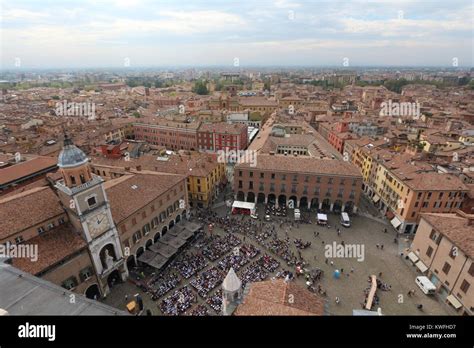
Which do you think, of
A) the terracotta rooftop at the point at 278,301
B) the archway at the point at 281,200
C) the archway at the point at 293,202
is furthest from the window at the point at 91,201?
the archway at the point at 293,202

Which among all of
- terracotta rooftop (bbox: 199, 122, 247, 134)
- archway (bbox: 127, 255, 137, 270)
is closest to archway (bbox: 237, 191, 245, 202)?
archway (bbox: 127, 255, 137, 270)

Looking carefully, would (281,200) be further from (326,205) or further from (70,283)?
(70,283)

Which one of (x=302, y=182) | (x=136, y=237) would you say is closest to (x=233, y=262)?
(x=136, y=237)

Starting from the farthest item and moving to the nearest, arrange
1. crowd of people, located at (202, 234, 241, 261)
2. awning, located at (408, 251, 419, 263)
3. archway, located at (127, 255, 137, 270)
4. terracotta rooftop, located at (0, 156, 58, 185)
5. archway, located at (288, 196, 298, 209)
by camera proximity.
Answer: archway, located at (288, 196, 298, 209)
terracotta rooftop, located at (0, 156, 58, 185)
crowd of people, located at (202, 234, 241, 261)
awning, located at (408, 251, 419, 263)
archway, located at (127, 255, 137, 270)

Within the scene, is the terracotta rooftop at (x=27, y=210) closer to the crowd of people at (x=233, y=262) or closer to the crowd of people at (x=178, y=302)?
the crowd of people at (x=178, y=302)

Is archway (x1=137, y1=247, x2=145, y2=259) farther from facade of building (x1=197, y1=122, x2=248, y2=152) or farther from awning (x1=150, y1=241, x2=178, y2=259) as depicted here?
facade of building (x1=197, y1=122, x2=248, y2=152)
